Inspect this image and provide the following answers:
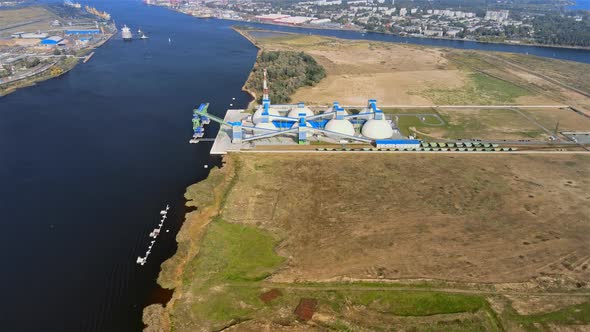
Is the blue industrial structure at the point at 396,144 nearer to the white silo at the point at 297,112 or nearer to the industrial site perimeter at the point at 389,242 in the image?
the industrial site perimeter at the point at 389,242

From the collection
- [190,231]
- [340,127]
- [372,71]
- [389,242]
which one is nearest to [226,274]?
[190,231]

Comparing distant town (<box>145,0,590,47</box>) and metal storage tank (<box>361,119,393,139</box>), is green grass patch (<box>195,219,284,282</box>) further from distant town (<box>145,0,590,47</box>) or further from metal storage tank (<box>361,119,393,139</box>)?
distant town (<box>145,0,590,47</box>)

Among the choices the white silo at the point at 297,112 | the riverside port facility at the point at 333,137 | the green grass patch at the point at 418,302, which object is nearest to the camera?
the green grass patch at the point at 418,302

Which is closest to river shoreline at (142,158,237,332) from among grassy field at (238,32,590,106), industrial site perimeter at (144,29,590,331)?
industrial site perimeter at (144,29,590,331)

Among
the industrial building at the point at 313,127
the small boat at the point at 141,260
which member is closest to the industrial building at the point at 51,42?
the industrial building at the point at 313,127

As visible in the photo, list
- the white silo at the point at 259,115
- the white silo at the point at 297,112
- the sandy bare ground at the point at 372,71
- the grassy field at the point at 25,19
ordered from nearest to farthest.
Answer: the white silo at the point at 259,115
the white silo at the point at 297,112
the sandy bare ground at the point at 372,71
the grassy field at the point at 25,19
